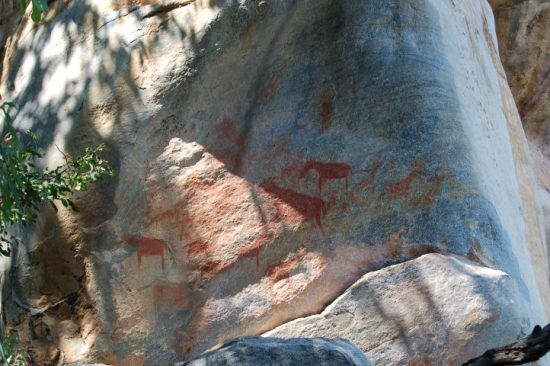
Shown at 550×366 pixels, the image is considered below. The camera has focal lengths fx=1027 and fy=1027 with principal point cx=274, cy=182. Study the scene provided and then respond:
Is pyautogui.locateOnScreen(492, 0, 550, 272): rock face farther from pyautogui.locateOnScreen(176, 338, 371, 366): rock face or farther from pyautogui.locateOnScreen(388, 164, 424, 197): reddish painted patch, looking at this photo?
pyautogui.locateOnScreen(176, 338, 371, 366): rock face

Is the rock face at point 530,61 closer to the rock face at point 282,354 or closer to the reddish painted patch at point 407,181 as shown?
the reddish painted patch at point 407,181

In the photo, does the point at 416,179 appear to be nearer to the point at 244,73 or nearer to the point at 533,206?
the point at 244,73

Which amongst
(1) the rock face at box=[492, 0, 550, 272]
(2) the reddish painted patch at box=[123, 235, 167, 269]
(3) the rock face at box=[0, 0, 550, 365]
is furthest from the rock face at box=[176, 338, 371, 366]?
(1) the rock face at box=[492, 0, 550, 272]

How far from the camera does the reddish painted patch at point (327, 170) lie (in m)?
5.51

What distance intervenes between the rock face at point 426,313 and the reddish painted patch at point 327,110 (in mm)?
891

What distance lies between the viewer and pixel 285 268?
5520 millimetres

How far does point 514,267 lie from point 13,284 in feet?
9.31

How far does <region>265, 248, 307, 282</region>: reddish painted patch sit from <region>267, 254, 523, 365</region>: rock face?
0.34 meters

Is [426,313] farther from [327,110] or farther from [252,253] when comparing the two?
[327,110]

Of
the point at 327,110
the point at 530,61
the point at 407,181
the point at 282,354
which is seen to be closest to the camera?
the point at 282,354

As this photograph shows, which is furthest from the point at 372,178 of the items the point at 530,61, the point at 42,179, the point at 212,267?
the point at 530,61

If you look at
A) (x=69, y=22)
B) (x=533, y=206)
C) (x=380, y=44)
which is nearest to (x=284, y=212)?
(x=380, y=44)

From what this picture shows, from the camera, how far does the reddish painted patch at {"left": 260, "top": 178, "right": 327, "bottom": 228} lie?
552 centimetres

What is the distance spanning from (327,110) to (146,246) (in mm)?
1266
